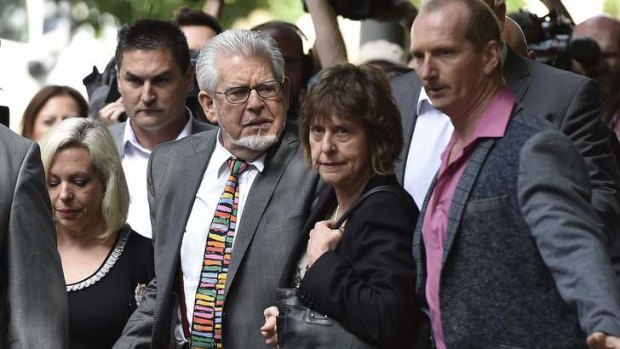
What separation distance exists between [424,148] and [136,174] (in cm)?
208

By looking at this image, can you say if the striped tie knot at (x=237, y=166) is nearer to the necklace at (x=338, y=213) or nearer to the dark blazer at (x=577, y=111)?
the necklace at (x=338, y=213)

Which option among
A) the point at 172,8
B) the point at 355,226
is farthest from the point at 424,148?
the point at 172,8

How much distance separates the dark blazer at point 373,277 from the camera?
5023 millimetres

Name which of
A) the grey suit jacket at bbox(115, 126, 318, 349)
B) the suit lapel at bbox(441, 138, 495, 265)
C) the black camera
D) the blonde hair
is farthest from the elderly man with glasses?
the black camera

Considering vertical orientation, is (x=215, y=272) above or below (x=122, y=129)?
below

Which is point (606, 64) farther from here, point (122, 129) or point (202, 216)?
Result: point (202, 216)

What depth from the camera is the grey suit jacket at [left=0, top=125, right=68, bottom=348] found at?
4512mm

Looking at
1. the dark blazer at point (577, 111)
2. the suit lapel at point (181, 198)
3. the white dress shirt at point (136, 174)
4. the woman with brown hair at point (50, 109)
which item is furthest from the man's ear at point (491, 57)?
the woman with brown hair at point (50, 109)

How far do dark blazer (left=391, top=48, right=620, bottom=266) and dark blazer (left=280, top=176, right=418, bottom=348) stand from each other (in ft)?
2.45

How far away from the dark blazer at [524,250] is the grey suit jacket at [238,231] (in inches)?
43.4

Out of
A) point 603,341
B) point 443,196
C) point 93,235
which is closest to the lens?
point 603,341

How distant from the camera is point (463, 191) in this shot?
4680mm

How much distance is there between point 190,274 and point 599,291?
2003mm

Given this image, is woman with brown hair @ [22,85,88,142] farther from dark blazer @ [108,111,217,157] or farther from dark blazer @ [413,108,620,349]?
dark blazer @ [413,108,620,349]
